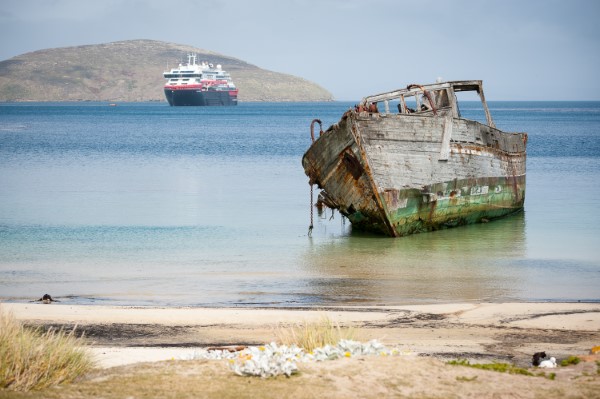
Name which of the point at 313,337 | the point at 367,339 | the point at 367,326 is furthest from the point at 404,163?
the point at 313,337

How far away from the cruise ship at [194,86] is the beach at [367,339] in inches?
5972

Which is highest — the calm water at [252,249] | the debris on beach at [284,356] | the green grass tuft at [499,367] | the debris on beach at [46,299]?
the debris on beach at [284,356]

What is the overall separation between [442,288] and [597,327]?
3412 mm

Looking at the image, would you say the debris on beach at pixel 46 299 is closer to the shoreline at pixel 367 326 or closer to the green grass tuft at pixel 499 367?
the shoreline at pixel 367 326

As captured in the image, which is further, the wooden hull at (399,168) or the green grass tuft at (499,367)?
the wooden hull at (399,168)

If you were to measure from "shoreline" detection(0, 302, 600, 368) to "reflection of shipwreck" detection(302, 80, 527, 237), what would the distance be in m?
5.80

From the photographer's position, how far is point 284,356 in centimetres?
727

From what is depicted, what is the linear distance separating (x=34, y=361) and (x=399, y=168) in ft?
37.9

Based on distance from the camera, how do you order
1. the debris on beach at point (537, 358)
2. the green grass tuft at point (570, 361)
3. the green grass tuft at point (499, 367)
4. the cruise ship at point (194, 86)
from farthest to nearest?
the cruise ship at point (194, 86), the debris on beach at point (537, 358), the green grass tuft at point (570, 361), the green grass tuft at point (499, 367)

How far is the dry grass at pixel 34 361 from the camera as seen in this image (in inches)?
263

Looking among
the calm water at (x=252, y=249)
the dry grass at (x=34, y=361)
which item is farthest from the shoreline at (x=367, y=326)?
the calm water at (x=252, y=249)

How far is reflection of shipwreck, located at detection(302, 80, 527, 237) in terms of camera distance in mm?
17062

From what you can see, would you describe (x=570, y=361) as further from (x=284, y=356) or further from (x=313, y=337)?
(x=284, y=356)

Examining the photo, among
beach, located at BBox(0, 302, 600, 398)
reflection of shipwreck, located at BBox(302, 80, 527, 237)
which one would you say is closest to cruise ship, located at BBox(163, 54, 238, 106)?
reflection of shipwreck, located at BBox(302, 80, 527, 237)
